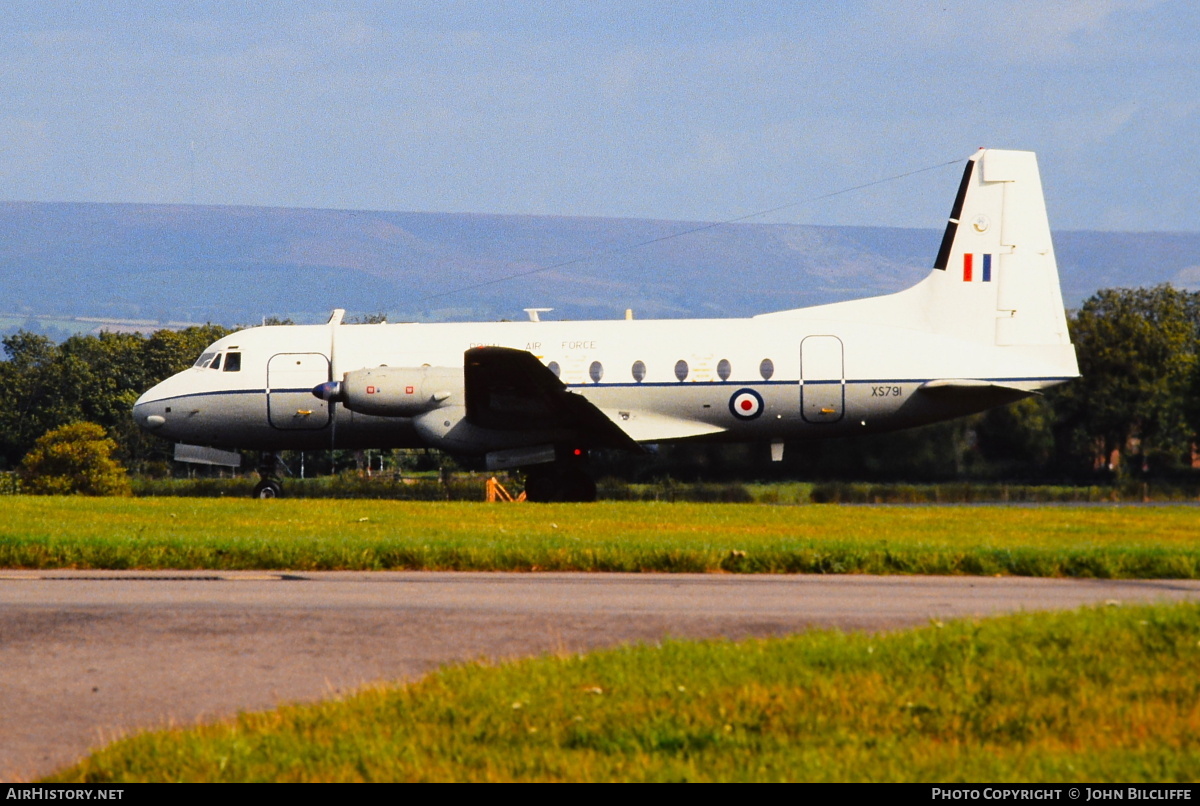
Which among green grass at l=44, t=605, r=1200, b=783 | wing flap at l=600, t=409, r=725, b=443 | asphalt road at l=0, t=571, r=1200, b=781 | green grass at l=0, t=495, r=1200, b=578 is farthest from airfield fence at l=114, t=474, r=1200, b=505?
green grass at l=44, t=605, r=1200, b=783

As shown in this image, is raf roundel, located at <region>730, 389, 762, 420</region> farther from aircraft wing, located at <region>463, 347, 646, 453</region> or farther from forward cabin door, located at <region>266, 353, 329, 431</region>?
forward cabin door, located at <region>266, 353, 329, 431</region>

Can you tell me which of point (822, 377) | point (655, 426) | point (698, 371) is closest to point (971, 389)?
point (822, 377)

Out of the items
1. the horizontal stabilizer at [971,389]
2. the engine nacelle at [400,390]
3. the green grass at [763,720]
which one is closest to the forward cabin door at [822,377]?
the horizontal stabilizer at [971,389]

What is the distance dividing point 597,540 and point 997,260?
15441mm

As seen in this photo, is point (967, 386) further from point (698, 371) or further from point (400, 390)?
point (400, 390)

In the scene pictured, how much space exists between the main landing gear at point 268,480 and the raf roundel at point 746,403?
10520 millimetres

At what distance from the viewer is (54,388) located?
91.6 meters

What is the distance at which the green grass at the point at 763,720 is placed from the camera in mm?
6898

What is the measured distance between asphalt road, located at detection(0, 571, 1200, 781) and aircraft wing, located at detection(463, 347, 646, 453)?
440 inches

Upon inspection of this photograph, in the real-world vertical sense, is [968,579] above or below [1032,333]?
below

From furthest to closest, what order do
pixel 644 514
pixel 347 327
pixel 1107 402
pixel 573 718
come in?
pixel 1107 402 < pixel 347 327 < pixel 644 514 < pixel 573 718

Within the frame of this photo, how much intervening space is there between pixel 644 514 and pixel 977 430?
13.5 meters

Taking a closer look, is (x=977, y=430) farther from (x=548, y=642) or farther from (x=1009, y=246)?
(x=548, y=642)

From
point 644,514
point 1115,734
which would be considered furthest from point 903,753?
point 644,514
